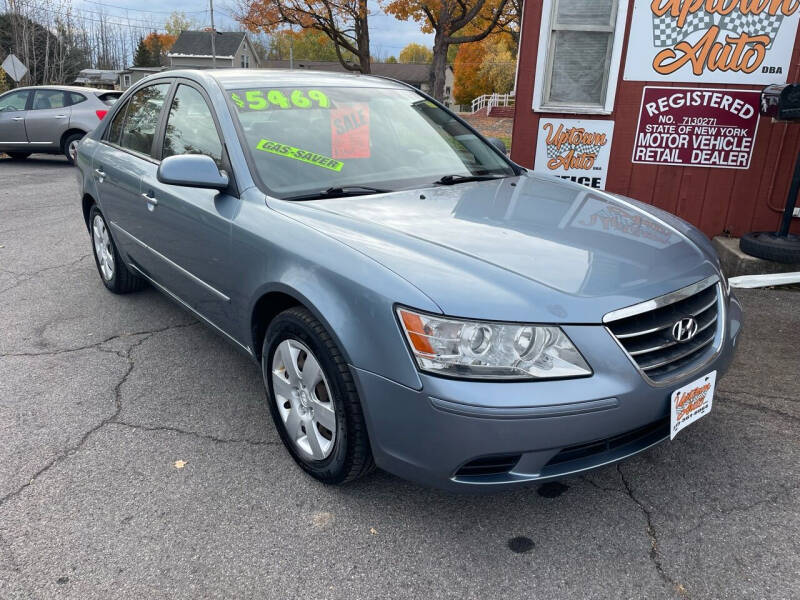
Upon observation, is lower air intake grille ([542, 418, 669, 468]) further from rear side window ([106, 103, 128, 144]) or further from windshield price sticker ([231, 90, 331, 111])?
rear side window ([106, 103, 128, 144])

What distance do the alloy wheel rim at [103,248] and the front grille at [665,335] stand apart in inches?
154

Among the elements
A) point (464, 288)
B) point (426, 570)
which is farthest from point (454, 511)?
point (464, 288)

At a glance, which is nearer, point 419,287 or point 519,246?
point 419,287

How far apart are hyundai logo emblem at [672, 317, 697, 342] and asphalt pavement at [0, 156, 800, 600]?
648mm

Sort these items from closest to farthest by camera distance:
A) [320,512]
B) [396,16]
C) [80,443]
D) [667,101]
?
1. [320,512]
2. [80,443]
3. [667,101]
4. [396,16]

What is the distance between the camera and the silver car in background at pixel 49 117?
488 inches

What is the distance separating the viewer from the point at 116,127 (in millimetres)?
4523

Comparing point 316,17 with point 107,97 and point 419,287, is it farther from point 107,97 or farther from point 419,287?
point 419,287

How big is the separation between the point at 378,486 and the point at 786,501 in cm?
162

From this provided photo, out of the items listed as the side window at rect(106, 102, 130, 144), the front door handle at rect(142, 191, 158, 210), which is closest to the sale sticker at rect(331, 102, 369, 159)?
the front door handle at rect(142, 191, 158, 210)

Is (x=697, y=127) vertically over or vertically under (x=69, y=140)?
over

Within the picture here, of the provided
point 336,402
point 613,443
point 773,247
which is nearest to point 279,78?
point 336,402

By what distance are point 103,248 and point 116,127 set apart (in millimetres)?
944

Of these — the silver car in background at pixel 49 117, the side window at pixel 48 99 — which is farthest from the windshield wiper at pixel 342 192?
the side window at pixel 48 99
